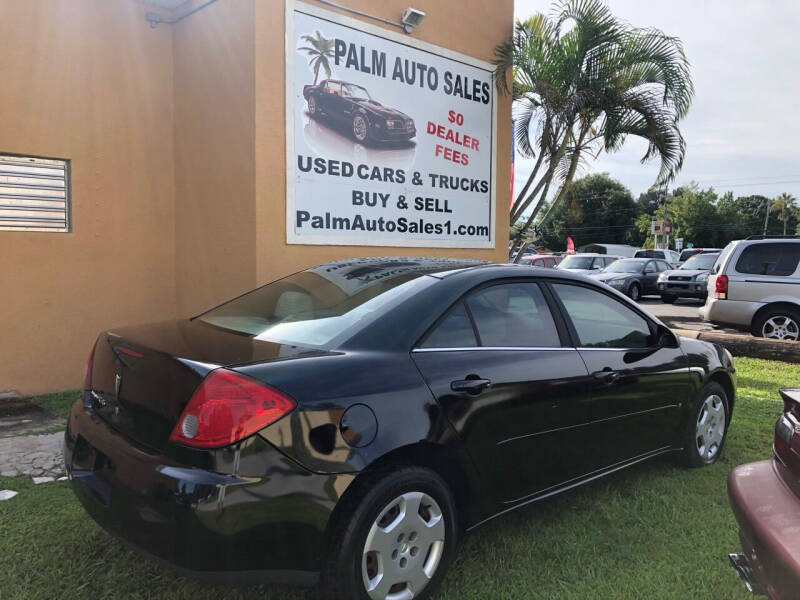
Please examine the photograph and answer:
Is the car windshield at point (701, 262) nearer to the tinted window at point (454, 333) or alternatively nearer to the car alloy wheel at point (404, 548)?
the tinted window at point (454, 333)

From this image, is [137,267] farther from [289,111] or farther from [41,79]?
[289,111]

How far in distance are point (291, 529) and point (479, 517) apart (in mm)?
958

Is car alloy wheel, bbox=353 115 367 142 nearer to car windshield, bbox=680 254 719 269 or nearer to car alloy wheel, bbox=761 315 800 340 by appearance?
car alloy wheel, bbox=761 315 800 340

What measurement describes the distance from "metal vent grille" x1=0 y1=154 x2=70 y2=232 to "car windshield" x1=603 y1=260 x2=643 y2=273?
17381mm

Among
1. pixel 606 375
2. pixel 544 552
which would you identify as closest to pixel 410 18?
pixel 606 375

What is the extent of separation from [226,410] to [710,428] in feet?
11.1

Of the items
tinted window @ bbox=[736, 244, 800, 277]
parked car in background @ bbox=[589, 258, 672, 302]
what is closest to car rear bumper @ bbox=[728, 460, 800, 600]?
tinted window @ bbox=[736, 244, 800, 277]

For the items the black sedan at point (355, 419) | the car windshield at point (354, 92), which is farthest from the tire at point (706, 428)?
the car windshield at point (354, 92)

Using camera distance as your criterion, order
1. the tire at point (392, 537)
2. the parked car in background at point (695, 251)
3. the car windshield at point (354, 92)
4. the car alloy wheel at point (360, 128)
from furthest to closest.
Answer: the parked car in background at point (695, 251), the car alloy wheel at point (360, 128), the car windshield at point (354, 92), the tire at point (392, 537)

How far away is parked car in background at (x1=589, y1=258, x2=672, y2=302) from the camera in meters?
19.2

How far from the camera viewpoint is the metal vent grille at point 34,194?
5574 mm

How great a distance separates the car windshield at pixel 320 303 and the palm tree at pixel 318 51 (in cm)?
298

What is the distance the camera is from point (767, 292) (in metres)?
8.97

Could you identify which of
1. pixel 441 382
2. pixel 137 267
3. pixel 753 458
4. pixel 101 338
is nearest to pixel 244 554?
pixel 441 382
